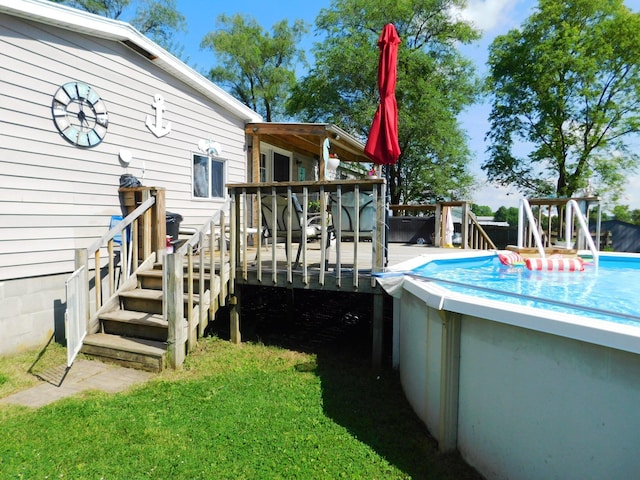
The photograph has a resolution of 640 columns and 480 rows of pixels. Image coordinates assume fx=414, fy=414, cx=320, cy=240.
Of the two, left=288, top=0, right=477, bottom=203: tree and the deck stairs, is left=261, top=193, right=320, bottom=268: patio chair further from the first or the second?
left=288, top=0, right=477, bottom=203: tree

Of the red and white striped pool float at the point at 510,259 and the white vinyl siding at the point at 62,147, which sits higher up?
the white vinyl siding at the point at 62,147

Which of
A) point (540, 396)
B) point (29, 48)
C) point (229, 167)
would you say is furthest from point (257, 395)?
point (229, 167)

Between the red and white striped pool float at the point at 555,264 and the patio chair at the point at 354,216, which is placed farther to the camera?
the red and white striped pool float at the point at 555,264

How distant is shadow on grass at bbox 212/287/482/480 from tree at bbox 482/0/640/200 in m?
17.0

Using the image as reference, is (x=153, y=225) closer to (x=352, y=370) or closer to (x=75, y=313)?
(x=75, y=313)

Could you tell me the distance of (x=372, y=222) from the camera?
4.31 m

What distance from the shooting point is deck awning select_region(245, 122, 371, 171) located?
26.7ft

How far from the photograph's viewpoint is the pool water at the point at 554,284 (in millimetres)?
2332

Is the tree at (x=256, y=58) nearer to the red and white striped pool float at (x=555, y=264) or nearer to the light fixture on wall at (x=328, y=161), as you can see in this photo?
the light fixture on wall at (x=328, y=161)

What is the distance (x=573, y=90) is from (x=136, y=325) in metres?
20.6

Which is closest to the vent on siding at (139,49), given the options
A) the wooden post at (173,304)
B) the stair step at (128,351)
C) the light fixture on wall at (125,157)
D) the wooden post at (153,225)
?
the light fixture on wall at (125,157)

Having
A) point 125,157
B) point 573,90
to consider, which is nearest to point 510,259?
point 125,157

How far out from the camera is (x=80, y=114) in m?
5.14

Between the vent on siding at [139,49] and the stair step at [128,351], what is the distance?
4.07 meters
